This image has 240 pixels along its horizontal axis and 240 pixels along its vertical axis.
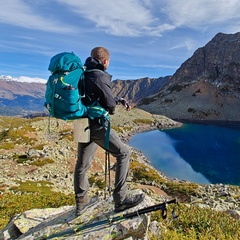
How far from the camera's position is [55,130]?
5434 centimetres

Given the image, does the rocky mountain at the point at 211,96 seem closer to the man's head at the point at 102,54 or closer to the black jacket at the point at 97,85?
the man's head at the point at 102,54

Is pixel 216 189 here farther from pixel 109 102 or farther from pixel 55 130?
pixel 55 130

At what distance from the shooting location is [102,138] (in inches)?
258

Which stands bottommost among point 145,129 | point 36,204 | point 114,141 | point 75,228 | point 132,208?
point 145,129

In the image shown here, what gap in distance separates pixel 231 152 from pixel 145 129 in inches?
1602

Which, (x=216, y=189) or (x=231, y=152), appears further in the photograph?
(x=231, y=152)

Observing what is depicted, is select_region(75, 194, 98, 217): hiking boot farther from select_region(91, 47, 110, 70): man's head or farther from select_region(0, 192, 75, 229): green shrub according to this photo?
select_region(0, 192, 75, 229): green shrub

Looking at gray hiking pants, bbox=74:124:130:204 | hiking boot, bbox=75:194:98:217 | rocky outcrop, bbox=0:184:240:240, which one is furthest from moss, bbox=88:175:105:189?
gray hiking pants, bbox=74:124:130:204

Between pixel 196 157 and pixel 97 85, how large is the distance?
5514 cm

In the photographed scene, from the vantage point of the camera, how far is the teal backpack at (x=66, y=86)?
19.1ft

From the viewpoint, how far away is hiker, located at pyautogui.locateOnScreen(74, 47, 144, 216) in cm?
617

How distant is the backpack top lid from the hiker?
38cm

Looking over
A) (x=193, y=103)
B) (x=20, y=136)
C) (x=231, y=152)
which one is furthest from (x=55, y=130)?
(x=193, y=103)

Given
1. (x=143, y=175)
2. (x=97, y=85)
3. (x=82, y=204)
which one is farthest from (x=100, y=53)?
(x=143, y=175)
